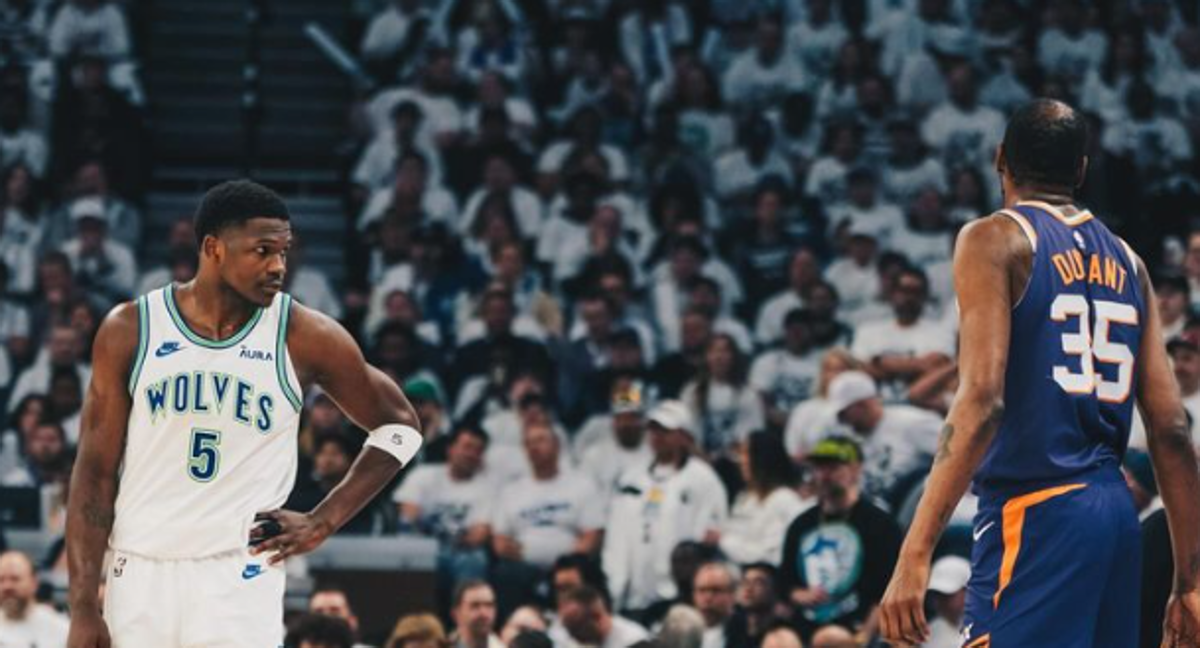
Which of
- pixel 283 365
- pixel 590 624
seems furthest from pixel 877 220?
pixel 283 365

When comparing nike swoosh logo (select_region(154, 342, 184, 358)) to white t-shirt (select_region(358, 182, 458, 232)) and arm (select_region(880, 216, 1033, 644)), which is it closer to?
arm (select_region(880, 216, 1033, 644))

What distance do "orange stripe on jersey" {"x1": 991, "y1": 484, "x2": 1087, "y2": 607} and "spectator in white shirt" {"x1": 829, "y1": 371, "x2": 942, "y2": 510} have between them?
6.71m

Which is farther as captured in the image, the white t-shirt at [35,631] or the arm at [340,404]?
the white t-shirt at [35,631]

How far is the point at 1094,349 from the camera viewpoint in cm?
631

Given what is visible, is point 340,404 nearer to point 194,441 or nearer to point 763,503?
point 194,441

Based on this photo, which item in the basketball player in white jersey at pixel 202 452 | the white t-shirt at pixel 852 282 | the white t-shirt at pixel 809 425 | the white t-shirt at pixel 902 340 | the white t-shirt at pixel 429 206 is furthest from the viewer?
the white t-shirt at pixel 429 206

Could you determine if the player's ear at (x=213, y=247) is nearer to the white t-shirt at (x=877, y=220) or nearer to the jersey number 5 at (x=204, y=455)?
the jersey number 5 at (x=204, y=455)

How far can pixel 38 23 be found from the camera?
19219 mm

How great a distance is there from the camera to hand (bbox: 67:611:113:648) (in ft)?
22.3

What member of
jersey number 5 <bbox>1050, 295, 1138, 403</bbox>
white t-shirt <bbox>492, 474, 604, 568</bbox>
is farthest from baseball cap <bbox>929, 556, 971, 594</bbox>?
jersey number 5 <bbox>1050, 295, 1138, 403</bbox>

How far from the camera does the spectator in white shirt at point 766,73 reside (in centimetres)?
1852

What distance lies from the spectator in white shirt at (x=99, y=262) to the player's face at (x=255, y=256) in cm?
961

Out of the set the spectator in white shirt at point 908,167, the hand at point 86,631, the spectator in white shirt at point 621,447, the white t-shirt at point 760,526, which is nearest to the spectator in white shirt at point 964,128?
the spectator in white shirt at point 908,167

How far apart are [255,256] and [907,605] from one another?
7.86ft
